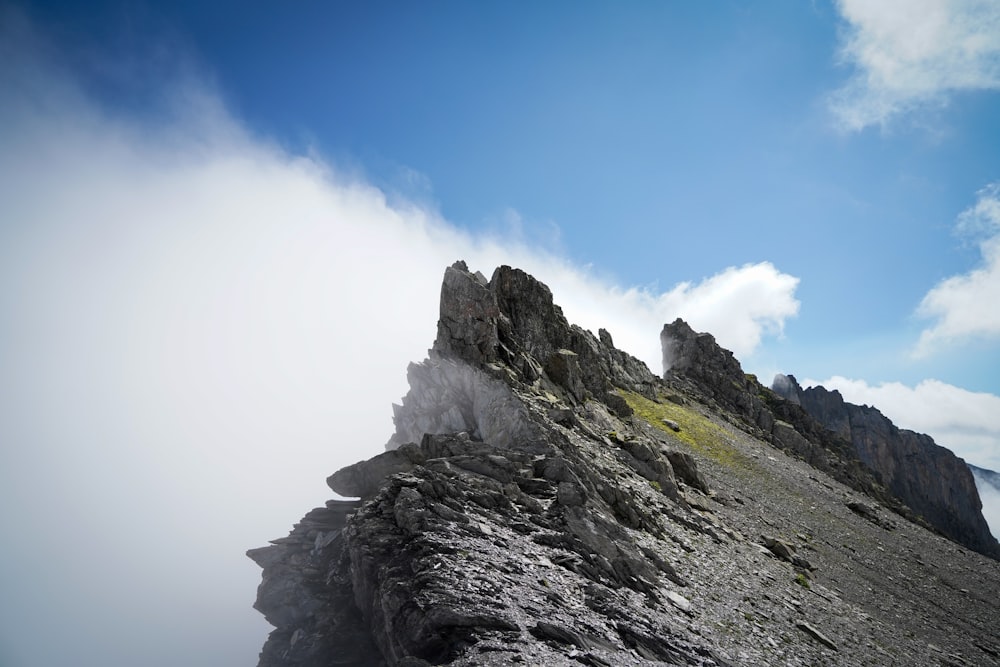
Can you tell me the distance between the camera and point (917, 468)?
16750cm

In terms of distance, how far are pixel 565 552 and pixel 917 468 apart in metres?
200

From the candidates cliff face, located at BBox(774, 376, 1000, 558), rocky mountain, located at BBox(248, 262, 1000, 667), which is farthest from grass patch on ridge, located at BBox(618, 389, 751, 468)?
cliff face, located at BBox(774, 376, 1000, 558)

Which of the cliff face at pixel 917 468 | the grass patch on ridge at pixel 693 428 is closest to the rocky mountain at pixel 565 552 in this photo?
the grass patch on ridge at pixel 693 428

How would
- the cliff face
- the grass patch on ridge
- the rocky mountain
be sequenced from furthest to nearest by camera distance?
the cliff face
the grass patch on ridge
the rocky mountain

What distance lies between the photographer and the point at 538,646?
58.4 feet

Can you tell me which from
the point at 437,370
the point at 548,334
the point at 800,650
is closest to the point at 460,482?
the point at 800,650

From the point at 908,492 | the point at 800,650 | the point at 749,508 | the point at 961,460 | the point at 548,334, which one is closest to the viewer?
the point at 800,650

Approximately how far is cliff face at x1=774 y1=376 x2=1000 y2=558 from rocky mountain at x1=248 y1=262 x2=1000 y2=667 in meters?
123

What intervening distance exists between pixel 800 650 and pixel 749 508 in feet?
91.6

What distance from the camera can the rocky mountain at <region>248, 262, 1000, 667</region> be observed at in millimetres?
21047

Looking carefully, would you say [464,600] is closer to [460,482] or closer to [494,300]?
[460,482]

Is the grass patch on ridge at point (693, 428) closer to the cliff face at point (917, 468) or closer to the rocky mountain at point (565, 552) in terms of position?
the rocky mountain at point (565, 552)

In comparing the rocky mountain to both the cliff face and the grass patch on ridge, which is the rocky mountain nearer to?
the grass patch on ridge

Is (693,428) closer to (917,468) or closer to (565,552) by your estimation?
(565,552)
